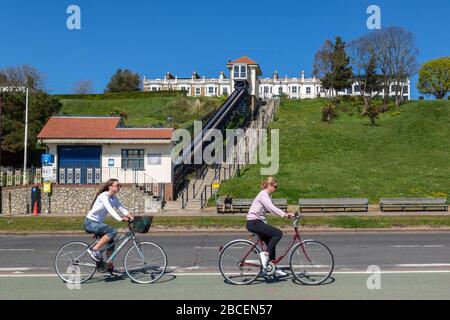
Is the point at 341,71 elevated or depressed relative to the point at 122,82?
depressed

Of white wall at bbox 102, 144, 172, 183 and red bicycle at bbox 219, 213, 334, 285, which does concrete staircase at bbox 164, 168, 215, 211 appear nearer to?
white wall at bbox 102, 144, 172, 183

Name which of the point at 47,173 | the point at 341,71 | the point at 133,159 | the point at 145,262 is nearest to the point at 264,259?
the point at 145,262

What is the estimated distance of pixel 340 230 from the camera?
67.4 ft

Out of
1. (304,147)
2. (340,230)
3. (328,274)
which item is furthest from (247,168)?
(328,274)

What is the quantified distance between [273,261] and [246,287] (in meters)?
0.69

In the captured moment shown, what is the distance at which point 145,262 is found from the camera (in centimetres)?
938

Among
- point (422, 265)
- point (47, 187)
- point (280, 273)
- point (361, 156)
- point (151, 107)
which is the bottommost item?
point (422, 265)

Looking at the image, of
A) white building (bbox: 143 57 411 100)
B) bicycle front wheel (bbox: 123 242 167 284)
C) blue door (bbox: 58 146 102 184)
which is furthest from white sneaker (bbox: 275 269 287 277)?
white building (bbox: 143 57 411 100)

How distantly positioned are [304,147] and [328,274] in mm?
39880

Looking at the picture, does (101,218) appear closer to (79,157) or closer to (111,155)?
(111,155)

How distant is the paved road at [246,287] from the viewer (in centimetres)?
824
